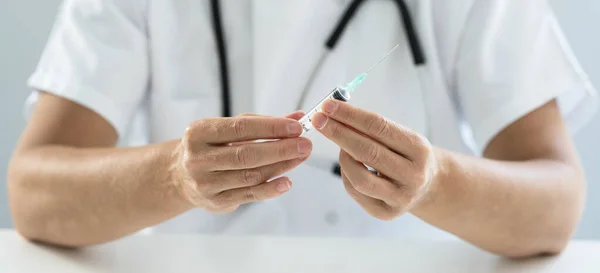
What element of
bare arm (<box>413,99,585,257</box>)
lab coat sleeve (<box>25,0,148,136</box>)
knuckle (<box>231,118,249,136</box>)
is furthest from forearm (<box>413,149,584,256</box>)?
lab coat sleeve (<box>25,0,148,136</box>)

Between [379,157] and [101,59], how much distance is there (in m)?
0.43

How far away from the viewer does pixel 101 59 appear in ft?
2.72

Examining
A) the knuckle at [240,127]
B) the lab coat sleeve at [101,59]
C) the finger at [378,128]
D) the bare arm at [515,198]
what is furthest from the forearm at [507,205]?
the lab coat sleeve at [101,59]

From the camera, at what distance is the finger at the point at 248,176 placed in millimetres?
576

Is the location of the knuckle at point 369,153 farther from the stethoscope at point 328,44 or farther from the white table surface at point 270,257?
the stethoscope at point 328,44

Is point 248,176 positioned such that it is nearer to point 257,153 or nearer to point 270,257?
point 257,153

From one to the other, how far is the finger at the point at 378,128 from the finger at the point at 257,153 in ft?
0.13

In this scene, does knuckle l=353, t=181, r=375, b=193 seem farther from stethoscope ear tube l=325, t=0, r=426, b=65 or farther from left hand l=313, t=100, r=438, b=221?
stethoscope ear tube l=325, t=0, r=426, b=65

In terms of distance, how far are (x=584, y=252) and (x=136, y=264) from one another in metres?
0.49

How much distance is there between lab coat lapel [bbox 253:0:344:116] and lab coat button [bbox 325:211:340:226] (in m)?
0.15

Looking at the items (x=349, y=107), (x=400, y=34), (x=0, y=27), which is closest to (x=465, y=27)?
(x=400, y=34)

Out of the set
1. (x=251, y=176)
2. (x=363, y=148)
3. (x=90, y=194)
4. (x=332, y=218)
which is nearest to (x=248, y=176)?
(x=251, y=176)

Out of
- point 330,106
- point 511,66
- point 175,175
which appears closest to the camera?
point 330,106

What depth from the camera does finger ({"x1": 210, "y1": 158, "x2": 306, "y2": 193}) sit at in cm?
58
